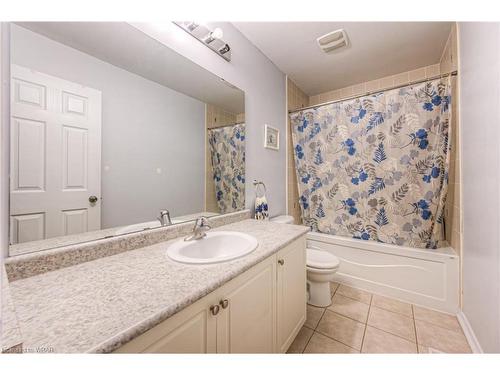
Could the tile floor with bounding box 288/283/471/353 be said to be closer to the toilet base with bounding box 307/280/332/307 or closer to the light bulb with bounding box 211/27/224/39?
the toilet base with bounding box 307/280/332/307

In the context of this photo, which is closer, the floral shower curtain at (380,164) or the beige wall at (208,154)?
the beige wall at (208,154)

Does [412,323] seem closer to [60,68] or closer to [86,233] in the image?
[86,233]

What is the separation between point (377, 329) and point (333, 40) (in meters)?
2.25

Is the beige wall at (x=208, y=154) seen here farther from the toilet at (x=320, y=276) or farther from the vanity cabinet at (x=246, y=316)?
the toilet at (x=320, y=276)

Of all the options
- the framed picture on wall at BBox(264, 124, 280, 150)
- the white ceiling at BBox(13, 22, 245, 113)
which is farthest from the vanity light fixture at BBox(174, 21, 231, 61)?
the framed picture on wall at BBox(264, 124, 280, 150)

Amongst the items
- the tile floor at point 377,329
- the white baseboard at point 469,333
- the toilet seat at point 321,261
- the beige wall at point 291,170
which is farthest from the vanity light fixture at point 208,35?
the white baseboard at point 469,333

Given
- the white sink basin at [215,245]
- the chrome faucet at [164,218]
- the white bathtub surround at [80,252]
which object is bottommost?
the white sink basin at [215,245]

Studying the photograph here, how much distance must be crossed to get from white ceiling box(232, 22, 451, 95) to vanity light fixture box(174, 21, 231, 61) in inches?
7.7

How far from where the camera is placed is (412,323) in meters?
1.43

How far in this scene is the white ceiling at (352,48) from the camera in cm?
151

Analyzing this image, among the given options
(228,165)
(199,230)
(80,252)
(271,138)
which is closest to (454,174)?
(271,138)

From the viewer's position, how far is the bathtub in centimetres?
152
